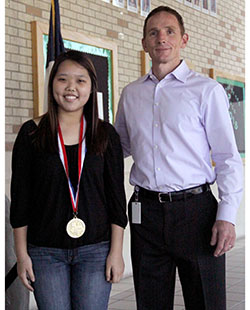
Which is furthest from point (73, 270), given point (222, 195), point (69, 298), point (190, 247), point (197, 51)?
point (197, 51)

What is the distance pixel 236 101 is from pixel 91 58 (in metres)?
4.05

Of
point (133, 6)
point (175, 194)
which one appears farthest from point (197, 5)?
point (175, 194)

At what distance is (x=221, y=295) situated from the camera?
240 cm

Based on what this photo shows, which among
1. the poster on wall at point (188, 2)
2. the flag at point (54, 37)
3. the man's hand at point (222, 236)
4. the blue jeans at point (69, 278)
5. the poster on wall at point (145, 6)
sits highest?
the poster on wall at point (188, 2)

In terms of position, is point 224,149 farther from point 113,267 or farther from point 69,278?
point 69,278

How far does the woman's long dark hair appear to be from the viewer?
1973 millimetres

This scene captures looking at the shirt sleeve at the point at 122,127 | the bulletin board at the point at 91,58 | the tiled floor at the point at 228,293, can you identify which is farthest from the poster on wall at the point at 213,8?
the shirt sleeve at the point at 122,127

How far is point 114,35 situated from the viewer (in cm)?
571

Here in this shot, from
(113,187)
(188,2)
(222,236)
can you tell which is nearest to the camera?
(113,187)

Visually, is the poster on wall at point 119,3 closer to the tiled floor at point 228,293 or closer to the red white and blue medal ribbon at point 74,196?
the tiled floor at point 228,293

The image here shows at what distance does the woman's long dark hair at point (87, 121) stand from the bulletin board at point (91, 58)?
2.48 metres

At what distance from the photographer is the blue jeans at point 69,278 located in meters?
1.91

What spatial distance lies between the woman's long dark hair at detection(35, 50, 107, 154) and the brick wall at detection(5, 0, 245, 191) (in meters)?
2.27

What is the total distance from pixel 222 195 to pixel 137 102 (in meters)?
0.60
